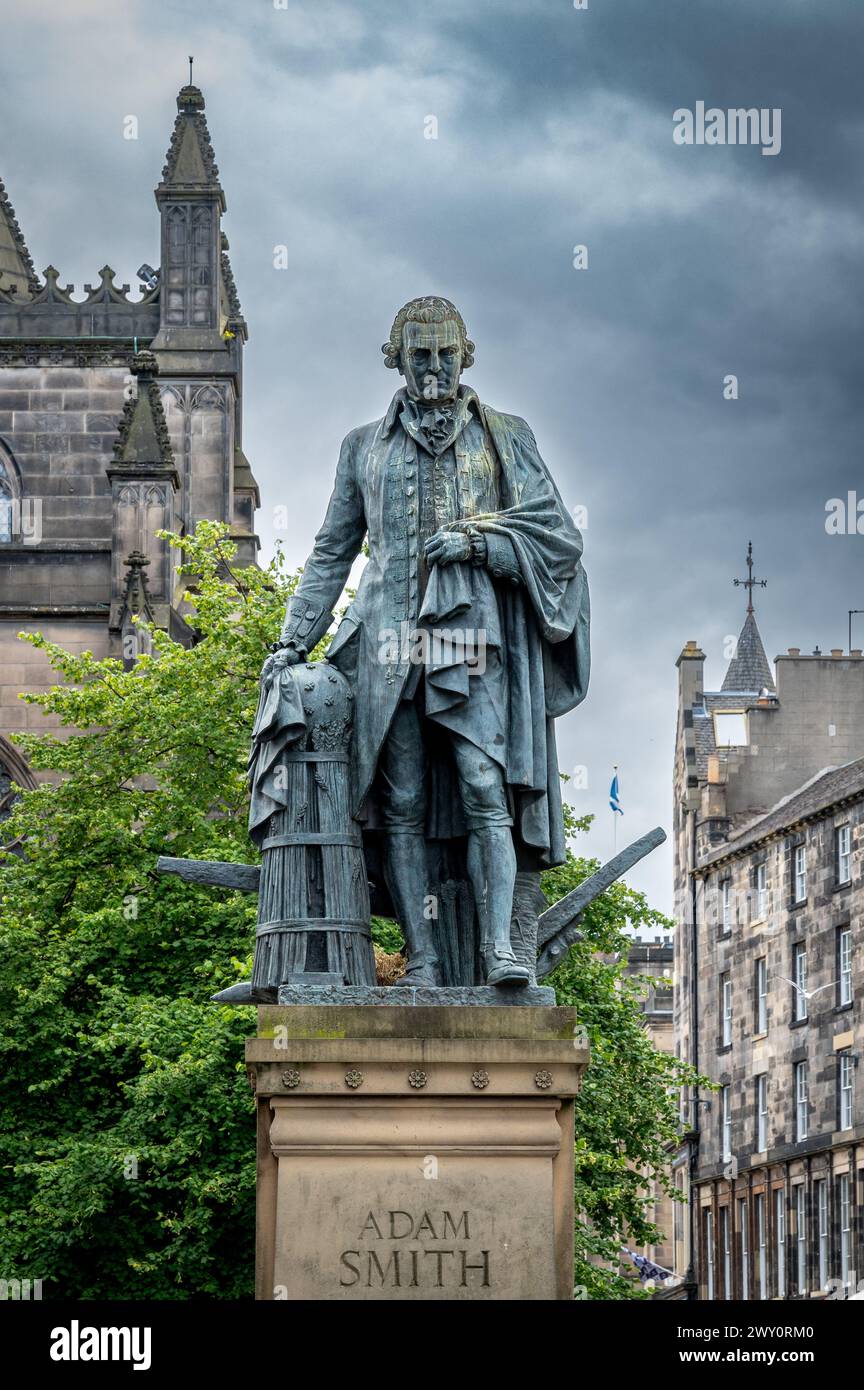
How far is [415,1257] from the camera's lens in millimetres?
9219

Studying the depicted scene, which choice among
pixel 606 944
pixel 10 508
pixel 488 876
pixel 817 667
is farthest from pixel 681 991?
pixel 488 876

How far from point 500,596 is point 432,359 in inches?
39.5

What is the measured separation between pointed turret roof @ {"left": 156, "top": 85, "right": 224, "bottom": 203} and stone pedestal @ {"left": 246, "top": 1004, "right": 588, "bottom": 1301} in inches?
1734

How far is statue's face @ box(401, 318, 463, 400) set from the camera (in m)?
10.6

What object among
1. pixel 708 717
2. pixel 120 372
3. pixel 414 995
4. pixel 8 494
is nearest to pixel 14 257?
pixel 120 372

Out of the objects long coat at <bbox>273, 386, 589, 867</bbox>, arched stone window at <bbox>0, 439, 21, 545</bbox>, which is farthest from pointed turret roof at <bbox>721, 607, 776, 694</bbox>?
long coat at <bbox>273, 386, 589, 867</bbox>

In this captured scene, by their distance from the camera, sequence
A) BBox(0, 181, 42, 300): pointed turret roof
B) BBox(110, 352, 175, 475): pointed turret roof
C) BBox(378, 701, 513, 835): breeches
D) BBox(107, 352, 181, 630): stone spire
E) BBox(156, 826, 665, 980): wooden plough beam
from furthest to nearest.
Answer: BBox(0, 181, 42, 300): pointed turret roof < BBox(110, 352, 175, 475): pointed turret roof < BBox(107, 352, 181, 630): stone spire < BBox(156, 826, 665, 980): wooden plough beam < BBox(378, 701, 513, 835): breeches

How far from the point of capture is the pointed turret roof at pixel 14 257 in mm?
54062

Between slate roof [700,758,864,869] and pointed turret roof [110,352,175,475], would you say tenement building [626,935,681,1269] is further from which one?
pointed turret roof [110,352,175,475]

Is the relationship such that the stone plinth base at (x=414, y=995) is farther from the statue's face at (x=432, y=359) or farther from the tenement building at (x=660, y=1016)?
the tenement building at (x=660, y=1016)

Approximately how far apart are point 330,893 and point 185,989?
2194cm

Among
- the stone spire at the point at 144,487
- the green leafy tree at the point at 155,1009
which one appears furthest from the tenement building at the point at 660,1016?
the green leafy tree at the point at 155,1009

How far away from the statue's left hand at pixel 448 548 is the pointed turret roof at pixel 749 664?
93.5 metres

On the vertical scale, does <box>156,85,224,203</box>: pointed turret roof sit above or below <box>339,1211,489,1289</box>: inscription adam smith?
above
